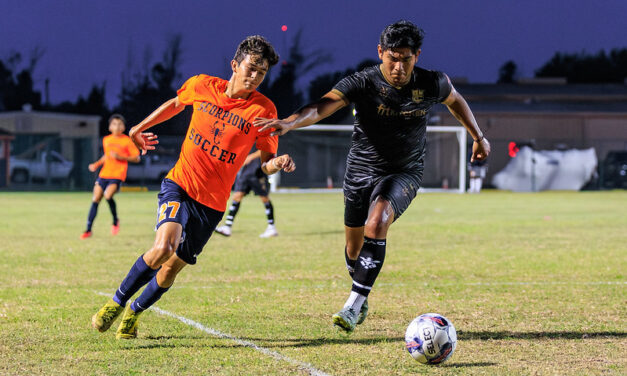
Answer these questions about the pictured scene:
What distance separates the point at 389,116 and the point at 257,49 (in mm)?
1165

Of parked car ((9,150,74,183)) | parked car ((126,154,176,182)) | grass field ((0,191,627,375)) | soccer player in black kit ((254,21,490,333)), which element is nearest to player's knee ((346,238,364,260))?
soccer player in black kit ((254,21,490,333))

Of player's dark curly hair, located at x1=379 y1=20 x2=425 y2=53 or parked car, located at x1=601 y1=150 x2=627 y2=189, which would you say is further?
parked car, located at x1=601 y1=150 x2=627 y2=189

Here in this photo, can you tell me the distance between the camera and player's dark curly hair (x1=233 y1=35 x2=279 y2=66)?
6016mm

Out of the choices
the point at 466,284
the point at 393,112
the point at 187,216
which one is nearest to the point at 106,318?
the point at 187,216

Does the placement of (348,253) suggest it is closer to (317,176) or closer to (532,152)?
(317,176)

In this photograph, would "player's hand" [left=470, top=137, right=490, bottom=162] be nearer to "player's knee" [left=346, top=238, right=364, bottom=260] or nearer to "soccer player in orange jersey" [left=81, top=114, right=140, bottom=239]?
"player's knee" [left=346, top=238, right=364, bottom=260]

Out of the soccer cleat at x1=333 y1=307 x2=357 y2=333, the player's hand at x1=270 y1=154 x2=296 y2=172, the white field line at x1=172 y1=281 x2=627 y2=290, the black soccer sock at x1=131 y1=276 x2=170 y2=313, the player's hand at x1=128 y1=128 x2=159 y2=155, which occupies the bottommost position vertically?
the white field line at x1=172 y1=281 x2=627 y2=290

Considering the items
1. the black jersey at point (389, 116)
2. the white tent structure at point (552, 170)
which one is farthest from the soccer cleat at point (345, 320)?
the white tent structure at point (552, 170)

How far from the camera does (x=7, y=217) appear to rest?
69.6ft

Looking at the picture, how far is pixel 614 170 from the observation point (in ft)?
143

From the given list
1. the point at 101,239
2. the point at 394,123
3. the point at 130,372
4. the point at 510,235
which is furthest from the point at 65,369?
the point at 510,235

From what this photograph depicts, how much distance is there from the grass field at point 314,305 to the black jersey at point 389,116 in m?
1.37

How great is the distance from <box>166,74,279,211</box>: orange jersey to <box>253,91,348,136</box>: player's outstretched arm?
311 millimetres

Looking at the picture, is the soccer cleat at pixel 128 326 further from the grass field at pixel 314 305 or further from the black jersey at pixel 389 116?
the black jersey at pixel 389 116
